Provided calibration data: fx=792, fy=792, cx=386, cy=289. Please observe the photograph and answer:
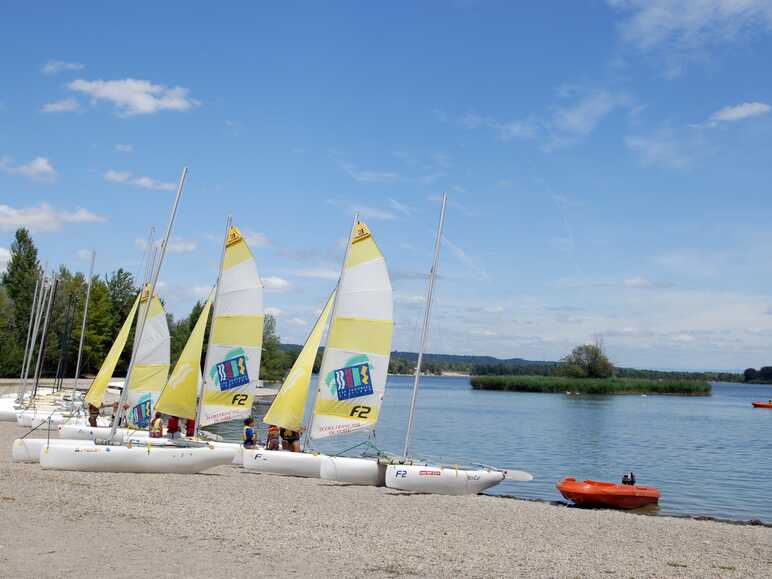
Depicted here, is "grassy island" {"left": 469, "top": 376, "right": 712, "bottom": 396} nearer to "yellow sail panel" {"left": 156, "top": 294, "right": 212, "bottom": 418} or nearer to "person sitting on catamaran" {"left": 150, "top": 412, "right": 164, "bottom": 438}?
"yellow sail panel" {"left": 156, "top": 294, "right": 212, "bottom": 418}

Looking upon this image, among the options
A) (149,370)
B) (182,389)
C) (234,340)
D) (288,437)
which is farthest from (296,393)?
(149,370)

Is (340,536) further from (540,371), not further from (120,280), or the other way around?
(540,371)

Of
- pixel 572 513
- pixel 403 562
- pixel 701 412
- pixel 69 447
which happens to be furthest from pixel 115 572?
pixel 701 412

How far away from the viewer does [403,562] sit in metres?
11.3

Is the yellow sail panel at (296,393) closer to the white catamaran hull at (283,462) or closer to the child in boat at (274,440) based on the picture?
the child in boat at (274,440)

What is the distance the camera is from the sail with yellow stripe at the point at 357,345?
2127cm

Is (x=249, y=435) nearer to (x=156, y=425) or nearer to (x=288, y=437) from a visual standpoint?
(x=288, y=437)

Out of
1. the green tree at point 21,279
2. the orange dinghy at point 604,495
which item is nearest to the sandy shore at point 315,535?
the orange dinghy at point 604,495

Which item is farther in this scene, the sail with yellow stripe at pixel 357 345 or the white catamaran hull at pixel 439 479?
the sail with yellow stripe at pixel 357 345

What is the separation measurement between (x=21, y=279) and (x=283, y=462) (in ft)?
208

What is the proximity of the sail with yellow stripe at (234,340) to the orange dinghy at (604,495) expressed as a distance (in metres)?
9.64

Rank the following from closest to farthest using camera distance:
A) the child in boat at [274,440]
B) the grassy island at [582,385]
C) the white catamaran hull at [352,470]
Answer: the white catamaran hull at [352,470] → the child in boat at [274,440] → the grassy island at [582,385]

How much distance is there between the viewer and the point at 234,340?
77.6ft

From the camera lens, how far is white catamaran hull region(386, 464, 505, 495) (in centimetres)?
1953
